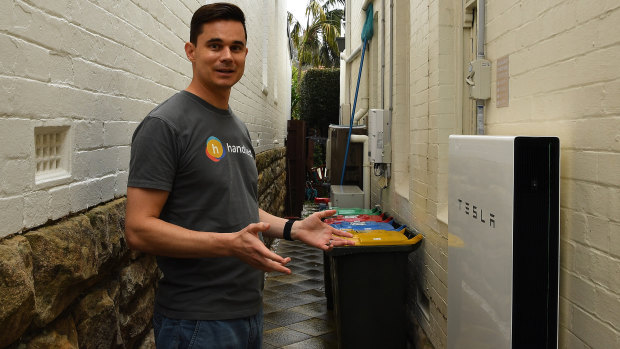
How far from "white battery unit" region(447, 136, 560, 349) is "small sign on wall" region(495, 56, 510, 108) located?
0.43 m

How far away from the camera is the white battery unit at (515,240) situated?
81.6 inches

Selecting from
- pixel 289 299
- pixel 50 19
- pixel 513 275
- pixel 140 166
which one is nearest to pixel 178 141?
Answer: pixel 140 166

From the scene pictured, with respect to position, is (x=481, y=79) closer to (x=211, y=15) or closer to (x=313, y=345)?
(x=211, y=15)

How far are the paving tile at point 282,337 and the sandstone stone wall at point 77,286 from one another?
2064mm

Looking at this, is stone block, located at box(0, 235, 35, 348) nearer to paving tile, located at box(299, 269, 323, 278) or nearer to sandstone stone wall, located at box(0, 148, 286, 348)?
sandstone stone wall, located at box(0, 148, 286, 348)

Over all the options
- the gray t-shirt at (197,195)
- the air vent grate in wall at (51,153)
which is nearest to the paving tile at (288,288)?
the gray t-shirt at (197,195)

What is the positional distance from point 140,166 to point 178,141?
0.15 m

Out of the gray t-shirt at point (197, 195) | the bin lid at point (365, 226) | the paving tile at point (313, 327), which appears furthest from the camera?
the paving tile at point (313, 327)

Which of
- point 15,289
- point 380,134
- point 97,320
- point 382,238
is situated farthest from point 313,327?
point 15,289

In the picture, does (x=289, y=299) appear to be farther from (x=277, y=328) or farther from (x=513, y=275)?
(x=513, y=275)

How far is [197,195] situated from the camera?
73.0 inches

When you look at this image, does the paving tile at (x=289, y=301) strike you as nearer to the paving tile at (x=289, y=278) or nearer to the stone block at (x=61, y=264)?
the paving tile at (x=289, y=278)

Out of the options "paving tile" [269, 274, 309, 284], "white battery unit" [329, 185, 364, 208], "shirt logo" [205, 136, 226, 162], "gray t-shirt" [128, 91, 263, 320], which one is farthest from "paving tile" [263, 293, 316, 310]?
"shirt logo" [205, 136, 226, 162]

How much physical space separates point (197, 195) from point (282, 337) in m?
3.39
